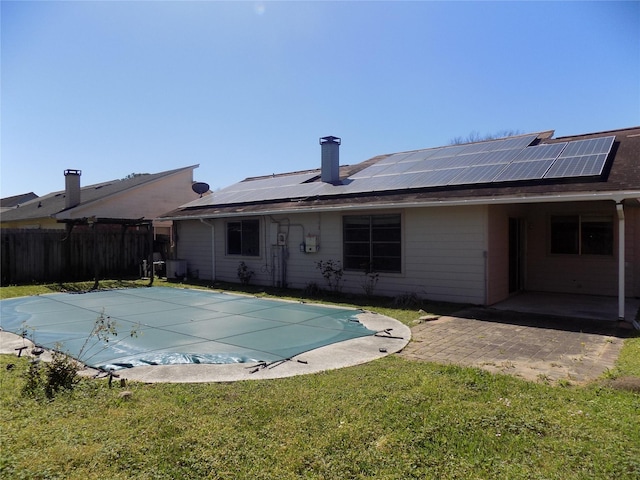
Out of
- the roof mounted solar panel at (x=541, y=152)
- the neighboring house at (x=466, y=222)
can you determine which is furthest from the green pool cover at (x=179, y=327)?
the roof mounted solar panel at (x=541, y=152)

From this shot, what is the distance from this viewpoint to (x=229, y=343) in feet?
20.6

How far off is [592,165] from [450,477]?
809 centimetres

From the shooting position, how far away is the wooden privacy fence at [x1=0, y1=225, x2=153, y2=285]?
47.1 feet

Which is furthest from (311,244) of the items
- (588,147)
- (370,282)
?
(588,147)

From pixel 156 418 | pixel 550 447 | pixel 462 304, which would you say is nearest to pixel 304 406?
pixel 156 418

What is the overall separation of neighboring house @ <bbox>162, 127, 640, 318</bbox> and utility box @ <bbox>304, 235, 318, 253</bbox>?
0.10ft

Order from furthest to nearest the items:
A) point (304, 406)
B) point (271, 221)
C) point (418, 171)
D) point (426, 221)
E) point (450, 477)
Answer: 1. point (271, 221)
2. point (418, 171)
3. point (426, 221)
4. point (304, 406)
5. point (450, 477)

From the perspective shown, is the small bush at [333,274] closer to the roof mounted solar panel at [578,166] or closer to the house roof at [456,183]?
the house roof at [456,183]

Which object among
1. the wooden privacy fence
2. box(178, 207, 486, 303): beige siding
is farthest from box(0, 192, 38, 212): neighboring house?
box(178, 207, 486, 303): beige siding

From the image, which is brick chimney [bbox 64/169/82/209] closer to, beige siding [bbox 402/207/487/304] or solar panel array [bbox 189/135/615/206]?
solar panel array [bbox 189/135/615/206]

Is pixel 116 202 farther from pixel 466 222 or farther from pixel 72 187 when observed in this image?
pixel 466 222

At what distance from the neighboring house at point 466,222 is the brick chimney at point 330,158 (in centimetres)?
5

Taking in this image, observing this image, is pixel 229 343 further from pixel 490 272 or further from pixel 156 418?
pixel 490 272

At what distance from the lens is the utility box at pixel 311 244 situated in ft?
39.6
